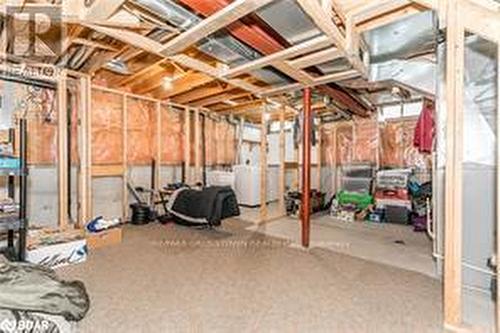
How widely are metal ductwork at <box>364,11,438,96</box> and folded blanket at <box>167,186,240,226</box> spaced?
238 cm

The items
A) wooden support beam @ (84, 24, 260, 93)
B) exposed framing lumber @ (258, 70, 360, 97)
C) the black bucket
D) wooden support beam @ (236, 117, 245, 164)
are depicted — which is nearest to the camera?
wooden support beam @ (84, 24, 260, 93)

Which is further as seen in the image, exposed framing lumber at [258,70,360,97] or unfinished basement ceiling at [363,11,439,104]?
exposed framing lumber at [258,70,360,97]

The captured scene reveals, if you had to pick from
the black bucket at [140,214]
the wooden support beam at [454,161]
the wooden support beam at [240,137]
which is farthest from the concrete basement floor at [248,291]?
the wooden support beam at [240,137]

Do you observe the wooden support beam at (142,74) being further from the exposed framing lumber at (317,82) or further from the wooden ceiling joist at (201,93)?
the exposed framing lumber at (317,82)

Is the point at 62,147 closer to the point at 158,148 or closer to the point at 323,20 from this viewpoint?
the point at 158,148

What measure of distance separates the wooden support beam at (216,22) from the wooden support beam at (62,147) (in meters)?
1.93

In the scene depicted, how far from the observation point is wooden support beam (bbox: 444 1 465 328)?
201 centimetres

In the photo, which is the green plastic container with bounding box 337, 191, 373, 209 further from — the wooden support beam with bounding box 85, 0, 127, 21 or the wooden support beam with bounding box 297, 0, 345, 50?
the wooden support beam with bounding box 85, 0, 127, 21

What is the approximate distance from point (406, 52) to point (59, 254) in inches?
146

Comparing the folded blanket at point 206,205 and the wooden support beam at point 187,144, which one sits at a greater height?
the wooden support beam at point 187,144

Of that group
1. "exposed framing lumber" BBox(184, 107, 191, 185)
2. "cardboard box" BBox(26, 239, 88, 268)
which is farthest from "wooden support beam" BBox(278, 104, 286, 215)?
"cardboard box" BBox(26, 239, 88, 268)

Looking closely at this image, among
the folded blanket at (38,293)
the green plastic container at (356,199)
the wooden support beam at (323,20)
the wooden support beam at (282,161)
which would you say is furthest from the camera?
the green plastic container at (356,199)

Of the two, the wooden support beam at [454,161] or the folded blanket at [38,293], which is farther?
the wooden support beam at [454,161]

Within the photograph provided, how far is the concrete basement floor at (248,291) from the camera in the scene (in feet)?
6.84
